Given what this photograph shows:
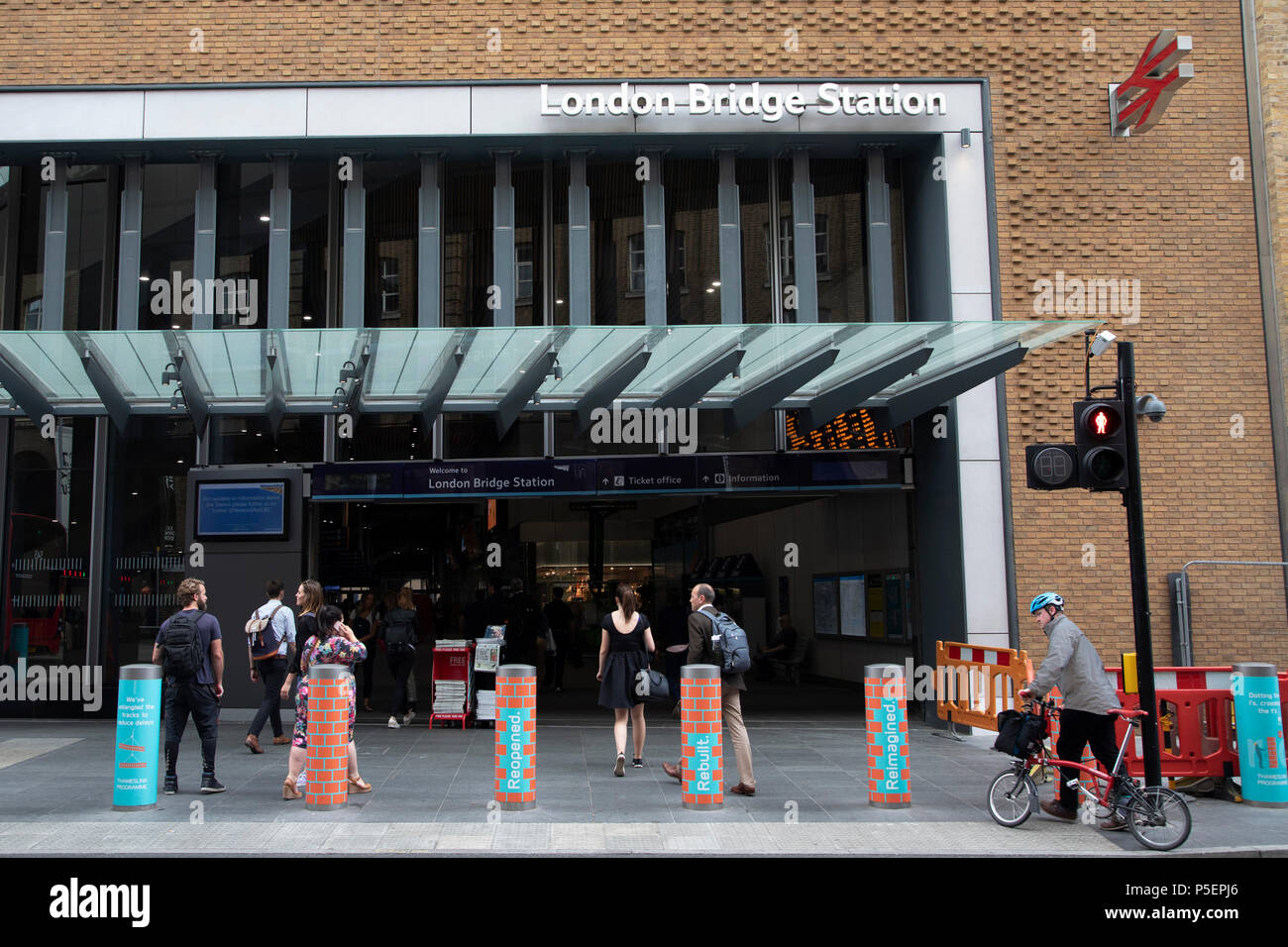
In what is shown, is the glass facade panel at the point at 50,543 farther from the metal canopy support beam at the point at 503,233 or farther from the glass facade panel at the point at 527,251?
the glass facade panel at the point at 527,251

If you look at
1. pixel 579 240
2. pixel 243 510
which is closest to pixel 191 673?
pixel 243 510

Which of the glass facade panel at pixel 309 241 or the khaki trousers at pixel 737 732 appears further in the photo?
the glass facade panel at pixel 309 241

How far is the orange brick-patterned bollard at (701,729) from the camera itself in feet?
28.1

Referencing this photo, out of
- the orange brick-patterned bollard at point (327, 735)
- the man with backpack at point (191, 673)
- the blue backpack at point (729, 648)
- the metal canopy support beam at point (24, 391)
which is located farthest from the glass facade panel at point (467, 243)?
the orange brick-patterned bollard at point (327, 735)

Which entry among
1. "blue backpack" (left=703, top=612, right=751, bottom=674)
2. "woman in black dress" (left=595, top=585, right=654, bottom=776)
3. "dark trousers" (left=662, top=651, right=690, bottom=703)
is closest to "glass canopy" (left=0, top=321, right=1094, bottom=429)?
"woman in black dress" (left=595, top=585, right=654, bottom=776)

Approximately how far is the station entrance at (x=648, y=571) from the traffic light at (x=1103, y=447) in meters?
5.84

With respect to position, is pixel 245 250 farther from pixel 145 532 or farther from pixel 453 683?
pixel 453 683

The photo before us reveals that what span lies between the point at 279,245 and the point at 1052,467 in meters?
10.5

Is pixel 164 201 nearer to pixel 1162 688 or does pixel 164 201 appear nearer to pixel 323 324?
pixel 323 324

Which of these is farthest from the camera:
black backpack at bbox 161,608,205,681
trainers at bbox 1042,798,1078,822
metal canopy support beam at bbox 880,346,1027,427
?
metal canopy support beam at bbox 880,346,1027,427

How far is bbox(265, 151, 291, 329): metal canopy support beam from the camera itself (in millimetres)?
13977

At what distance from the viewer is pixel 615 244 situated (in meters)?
14.3

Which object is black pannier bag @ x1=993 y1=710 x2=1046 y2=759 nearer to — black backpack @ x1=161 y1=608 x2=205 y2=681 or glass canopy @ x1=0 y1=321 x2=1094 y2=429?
glass canopy @ x1=0 y1=321 x2=1094 y2=429

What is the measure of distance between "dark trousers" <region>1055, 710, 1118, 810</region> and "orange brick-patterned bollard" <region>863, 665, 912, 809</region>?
4.05 feet
